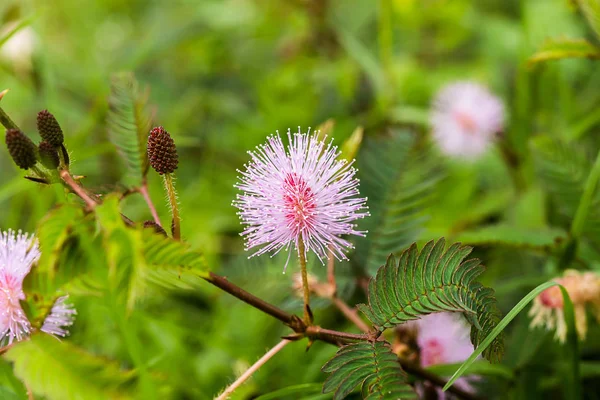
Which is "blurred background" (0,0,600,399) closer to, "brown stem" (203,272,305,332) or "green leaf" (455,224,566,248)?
"green leaf" (455,224,566,248)

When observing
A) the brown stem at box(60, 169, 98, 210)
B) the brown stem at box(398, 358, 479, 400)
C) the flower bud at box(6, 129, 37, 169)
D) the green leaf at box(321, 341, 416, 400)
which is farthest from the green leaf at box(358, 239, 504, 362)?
the flower bud at box(6, 129, 37, 169)

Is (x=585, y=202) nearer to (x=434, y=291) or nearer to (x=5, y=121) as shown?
(x=434, y=291)

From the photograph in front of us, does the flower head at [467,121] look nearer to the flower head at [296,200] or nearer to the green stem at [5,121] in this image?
the flower head at [296,200]

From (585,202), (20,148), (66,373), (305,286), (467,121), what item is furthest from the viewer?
(467,121)

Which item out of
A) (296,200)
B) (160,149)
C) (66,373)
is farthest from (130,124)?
(66,373)

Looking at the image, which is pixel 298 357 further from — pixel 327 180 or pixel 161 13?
pixel 161 13

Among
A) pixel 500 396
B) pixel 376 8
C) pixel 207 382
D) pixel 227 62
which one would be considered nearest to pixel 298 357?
pixel 207 382

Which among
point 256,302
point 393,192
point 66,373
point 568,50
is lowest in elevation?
point 66,373

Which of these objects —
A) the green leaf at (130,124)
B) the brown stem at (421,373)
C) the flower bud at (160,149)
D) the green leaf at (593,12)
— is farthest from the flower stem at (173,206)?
the green leaf at (593,12)
